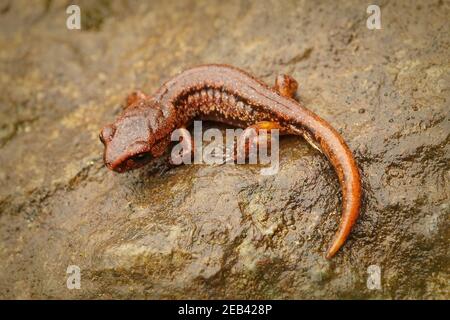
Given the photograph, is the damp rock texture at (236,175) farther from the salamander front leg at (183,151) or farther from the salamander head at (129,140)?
the salamander head at (129,140)

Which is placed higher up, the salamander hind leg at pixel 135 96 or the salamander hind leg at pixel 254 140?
the salamander hind leg at pixel 135 96

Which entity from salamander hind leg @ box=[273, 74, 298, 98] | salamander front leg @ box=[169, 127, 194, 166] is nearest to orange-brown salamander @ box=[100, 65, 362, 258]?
salamander hind leg @ box=[273, 74, 298, 98]

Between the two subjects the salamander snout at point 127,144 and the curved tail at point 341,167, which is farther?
the salamander snout at point 127,144

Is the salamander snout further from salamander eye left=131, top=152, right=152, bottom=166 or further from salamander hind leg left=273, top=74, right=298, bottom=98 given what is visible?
salamander hind leg left=273, top=74, right=298, bottom=98

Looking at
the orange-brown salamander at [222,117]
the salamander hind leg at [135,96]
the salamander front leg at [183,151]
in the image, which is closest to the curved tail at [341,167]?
the orange-brown salamander at [222,117]

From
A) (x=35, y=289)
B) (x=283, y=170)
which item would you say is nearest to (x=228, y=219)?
(x=283, y=170)

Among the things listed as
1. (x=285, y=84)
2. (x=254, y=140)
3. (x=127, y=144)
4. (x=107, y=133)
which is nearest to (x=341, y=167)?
(x=254, y=140)

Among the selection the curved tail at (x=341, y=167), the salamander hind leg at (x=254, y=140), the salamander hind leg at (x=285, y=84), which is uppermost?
the salamander hind leg at (x=285, y=84)
